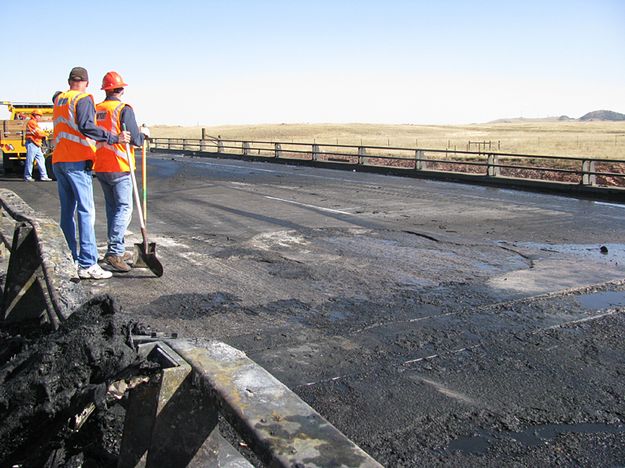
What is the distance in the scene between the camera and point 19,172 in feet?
76.3

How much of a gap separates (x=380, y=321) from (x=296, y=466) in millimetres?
4070

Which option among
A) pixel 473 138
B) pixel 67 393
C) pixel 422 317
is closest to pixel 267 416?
pixel 67 393

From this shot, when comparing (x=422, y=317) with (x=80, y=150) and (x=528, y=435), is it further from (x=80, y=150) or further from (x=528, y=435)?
(x=80, y=150)

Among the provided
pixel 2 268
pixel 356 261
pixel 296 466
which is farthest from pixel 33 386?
pixel 356 261

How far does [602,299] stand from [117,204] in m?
5.52

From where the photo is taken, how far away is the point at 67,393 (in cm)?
256

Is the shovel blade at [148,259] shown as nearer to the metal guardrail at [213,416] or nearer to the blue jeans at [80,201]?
the blue jeans at [80,201]

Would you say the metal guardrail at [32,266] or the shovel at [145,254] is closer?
the metal guardrail at [32,266]

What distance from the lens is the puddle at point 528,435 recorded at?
11.5 feet

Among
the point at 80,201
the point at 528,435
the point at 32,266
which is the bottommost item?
the point at 528,435

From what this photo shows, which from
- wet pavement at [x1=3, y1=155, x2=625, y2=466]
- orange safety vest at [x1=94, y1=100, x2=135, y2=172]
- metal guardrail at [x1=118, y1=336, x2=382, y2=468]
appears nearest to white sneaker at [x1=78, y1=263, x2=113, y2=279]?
wet pavement at [x1=3, y1=155, x2=625, y2=466]

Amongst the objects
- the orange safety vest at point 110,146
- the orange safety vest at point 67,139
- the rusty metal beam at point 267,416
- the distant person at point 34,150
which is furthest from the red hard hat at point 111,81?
the distant person at point 34,150

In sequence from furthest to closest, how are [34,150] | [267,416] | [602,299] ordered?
1. [34,150]
2. [602,299]
3. [267,416]

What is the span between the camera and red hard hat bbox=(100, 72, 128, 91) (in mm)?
7191
